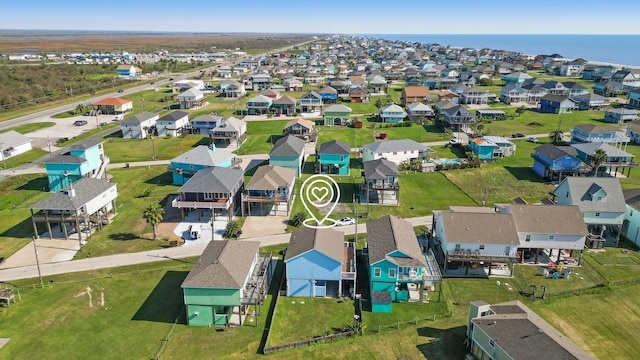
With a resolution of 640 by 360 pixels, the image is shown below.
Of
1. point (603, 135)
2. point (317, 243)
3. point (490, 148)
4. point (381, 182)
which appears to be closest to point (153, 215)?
point (317, 243)

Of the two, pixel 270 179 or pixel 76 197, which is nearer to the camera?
pixel 76 197

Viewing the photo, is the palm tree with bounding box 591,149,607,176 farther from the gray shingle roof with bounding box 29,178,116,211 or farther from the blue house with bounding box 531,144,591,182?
the gray shingle roof with bounding box 29,178,116,211

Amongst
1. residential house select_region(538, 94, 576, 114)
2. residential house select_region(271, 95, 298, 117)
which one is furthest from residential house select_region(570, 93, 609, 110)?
residential house select_region(271, 95, 298, 117)

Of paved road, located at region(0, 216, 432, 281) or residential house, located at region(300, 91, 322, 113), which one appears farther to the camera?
residential house, located at region(300, 91, 322, 113)

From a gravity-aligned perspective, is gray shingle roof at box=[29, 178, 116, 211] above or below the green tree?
above

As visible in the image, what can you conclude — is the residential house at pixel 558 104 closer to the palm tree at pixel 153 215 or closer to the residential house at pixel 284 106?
the residential house at pixel 284 106

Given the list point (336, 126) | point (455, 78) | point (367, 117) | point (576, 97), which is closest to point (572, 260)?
point (336, 126)

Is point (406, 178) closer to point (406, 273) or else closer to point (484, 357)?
point (406, 273)

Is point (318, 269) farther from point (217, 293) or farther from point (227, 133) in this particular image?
point (227, 133)
